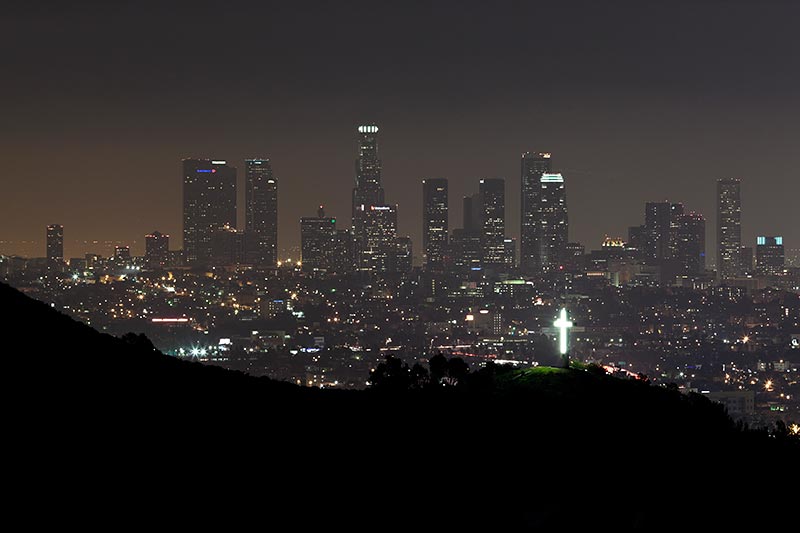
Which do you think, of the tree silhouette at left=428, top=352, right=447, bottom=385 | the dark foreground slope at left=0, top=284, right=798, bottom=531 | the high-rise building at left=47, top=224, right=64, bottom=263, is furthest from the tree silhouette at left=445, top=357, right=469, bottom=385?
the high-rise building at left=47, top=224, right=64, bottom=263

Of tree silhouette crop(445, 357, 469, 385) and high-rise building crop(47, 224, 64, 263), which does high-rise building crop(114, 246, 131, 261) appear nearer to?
high-rise building crop(47, 224, 64, 263)

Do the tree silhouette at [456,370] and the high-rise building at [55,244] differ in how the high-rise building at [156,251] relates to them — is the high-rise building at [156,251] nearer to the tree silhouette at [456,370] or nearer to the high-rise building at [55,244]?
the high-rise building at [55,244]

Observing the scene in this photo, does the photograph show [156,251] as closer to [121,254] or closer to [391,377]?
[121,254]

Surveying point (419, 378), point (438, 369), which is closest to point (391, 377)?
point (419, 378)

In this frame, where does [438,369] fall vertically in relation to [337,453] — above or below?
above

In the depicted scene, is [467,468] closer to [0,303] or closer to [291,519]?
[291,519]

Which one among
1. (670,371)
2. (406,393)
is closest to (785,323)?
(670,371)

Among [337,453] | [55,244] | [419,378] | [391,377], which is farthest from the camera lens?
[55,244]
